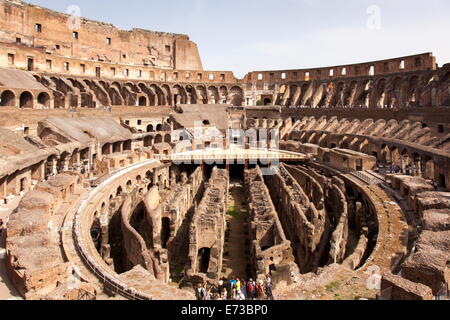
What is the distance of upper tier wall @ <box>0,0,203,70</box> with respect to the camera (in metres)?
41.0

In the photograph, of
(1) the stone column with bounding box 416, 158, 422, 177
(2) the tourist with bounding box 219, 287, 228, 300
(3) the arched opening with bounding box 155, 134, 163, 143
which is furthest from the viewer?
(3) the arched opening with bounding box 155, 134, 163, 143

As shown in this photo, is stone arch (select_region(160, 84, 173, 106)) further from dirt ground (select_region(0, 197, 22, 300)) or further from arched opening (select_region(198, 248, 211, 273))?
dirt ground (select_region(0, 197, 22, 300))

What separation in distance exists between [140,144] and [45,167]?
15.3m

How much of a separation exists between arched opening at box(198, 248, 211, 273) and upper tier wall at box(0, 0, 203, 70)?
35.7 meters

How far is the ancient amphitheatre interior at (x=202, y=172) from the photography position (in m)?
11.1

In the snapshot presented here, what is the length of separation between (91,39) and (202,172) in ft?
91.8

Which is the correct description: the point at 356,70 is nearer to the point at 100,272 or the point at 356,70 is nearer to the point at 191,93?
the point at 191,93

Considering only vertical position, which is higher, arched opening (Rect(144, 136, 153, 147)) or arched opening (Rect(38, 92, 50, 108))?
arched opening (Rect(38, 92, 50, 108))

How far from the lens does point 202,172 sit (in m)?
34.3

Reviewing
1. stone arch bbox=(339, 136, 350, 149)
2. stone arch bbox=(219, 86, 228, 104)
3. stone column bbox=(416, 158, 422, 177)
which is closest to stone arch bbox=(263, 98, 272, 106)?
stone arch bbox=(219, 86, 228, 104)

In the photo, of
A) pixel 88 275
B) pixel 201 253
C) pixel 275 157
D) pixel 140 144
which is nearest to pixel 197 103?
pixel 140 144

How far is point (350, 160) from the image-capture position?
2805cm

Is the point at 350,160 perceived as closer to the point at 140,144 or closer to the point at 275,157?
the point at 275,157

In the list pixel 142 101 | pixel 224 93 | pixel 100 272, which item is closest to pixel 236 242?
pixel 100 272
